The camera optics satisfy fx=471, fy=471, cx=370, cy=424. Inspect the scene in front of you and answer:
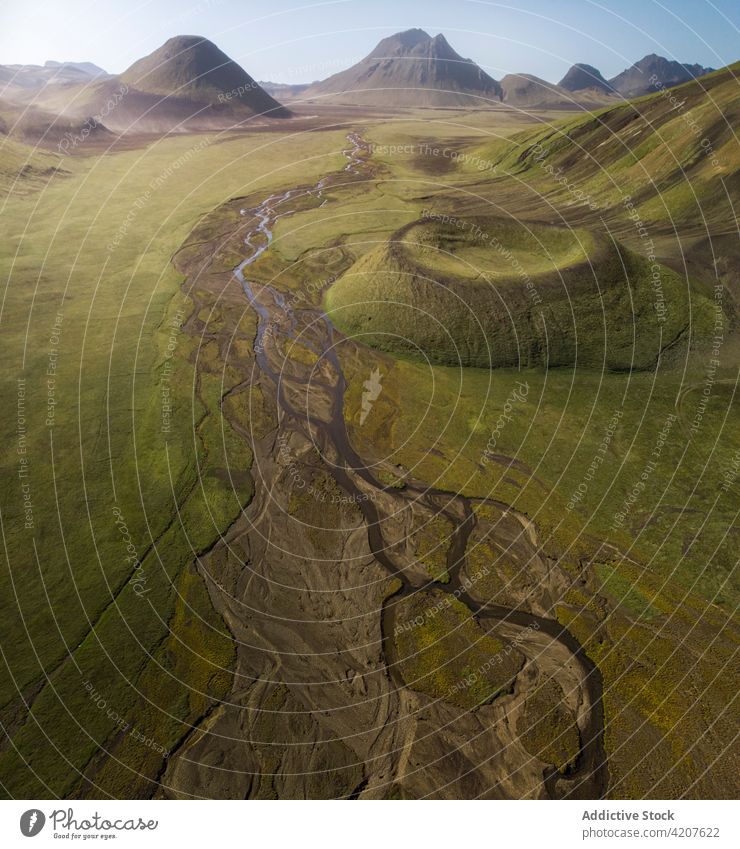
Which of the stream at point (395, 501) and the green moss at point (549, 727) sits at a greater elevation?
the stream at point (395, 501)

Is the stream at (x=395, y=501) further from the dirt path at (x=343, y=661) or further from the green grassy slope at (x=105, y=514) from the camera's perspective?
the green grassy slope at (x=105, y=514)

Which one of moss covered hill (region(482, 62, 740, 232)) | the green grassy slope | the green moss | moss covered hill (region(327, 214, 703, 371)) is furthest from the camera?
moss covered hill (region(482, 62, 740, 232))

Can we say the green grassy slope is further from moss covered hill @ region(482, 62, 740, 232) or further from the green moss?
moss covered hill @ region(482, 62, 740, 232)

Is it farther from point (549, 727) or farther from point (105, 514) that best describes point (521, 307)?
point (105, 514)

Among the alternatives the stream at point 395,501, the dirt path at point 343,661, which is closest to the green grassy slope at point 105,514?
the dirt path at point 343,661

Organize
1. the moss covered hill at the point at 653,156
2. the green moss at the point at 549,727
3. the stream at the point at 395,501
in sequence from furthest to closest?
the moss covered hill at the point at 653,156, the green moss at the point at 549,727, the stream at the point at 395,501

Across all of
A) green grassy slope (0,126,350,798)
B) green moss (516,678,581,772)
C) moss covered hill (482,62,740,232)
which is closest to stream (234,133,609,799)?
green moss (516,678,581,772)

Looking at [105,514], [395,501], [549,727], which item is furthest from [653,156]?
[105,514]
